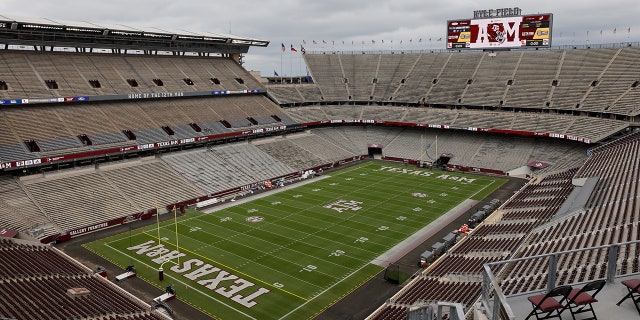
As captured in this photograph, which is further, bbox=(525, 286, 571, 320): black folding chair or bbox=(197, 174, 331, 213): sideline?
bbox=(197, 174, 331, 213): sideline

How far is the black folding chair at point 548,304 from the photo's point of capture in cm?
618

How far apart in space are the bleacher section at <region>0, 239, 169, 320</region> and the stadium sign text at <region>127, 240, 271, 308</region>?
460cm

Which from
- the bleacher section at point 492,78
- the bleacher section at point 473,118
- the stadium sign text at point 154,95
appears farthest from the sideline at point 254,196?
the bleacher section at point 492,78

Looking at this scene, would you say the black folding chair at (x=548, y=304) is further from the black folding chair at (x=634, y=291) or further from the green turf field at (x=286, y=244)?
the green turf field at (x=286, y=244)

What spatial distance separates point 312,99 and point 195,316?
5277 cm

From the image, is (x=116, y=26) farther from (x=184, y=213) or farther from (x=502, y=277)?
(x=502, y=277)

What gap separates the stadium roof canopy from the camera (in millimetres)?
45875

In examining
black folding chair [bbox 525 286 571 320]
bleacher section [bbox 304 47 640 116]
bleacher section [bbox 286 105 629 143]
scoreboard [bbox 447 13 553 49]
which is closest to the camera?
black folding chair [bbox 525 286 571 320]

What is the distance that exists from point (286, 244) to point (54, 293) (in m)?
15.0

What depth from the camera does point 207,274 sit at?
26875 millimetres

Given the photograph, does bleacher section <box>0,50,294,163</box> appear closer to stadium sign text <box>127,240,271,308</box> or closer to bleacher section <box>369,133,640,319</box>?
stadium sign text <box>127,240,271,308</box>

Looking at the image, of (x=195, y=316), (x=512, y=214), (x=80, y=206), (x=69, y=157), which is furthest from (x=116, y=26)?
(x=512, y=214)

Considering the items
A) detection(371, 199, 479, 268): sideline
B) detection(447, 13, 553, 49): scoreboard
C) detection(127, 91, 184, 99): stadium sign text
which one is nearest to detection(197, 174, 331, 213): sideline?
→ detection(371, 199, 479, 268): sideline

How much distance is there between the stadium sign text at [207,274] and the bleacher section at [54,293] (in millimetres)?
4604
